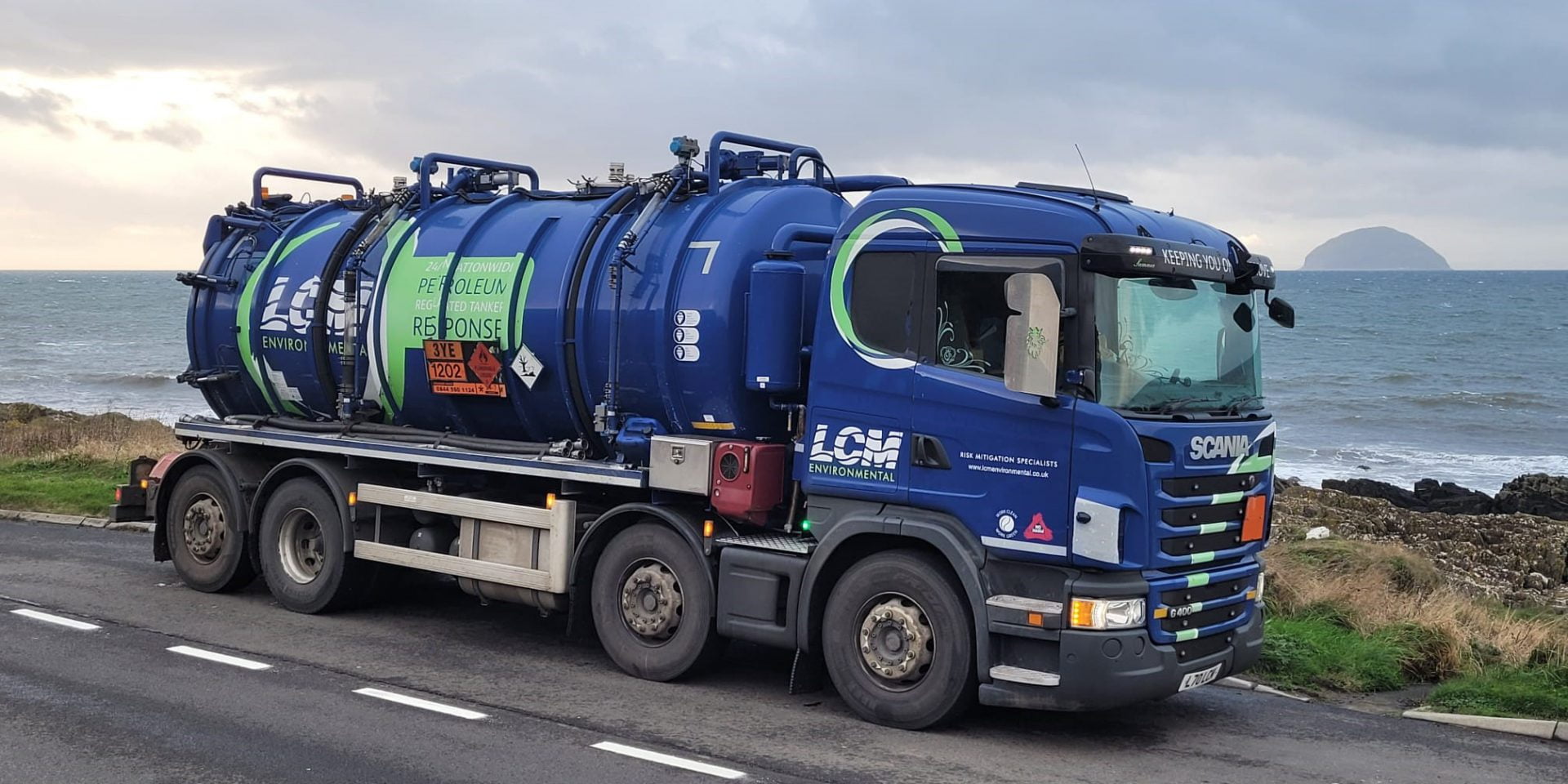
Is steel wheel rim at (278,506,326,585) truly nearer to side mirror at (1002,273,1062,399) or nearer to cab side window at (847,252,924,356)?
cab side window at (847,252,924,356)

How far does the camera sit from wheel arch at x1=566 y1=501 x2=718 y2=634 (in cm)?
940

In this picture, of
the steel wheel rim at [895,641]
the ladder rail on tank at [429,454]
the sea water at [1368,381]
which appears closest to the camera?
the steel wheel rim at [895,641]

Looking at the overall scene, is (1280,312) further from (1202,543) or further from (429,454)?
(429,454)

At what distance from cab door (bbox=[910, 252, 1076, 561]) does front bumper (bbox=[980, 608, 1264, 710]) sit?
0.49 metres

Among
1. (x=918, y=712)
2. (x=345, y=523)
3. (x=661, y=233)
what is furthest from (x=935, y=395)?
(x=345, y=523)

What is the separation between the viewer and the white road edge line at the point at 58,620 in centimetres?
1073

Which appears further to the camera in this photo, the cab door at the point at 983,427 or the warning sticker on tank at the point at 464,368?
the warning sticker on tank at the point at 464,368

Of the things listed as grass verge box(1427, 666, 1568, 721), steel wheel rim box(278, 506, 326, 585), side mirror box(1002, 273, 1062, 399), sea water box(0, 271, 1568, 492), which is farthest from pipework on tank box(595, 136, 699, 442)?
sea water box(0, 271, 1568, 492)

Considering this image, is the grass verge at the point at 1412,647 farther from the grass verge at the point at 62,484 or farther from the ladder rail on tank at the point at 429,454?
the grass verge at the point at 62,484

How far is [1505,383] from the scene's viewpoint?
53.7 metres

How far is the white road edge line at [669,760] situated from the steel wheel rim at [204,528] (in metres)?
5.92

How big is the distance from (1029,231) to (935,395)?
1.04 metres

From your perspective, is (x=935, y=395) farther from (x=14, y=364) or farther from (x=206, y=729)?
(x=14, y=364)

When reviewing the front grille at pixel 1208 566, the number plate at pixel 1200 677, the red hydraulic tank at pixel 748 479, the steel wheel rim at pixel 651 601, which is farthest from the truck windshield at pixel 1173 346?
the steel wheel rim at pixel 651 601
